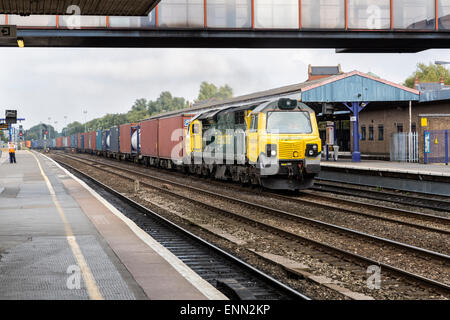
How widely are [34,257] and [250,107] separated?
12439 mm

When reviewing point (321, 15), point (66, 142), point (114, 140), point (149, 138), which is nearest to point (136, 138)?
point (149, 138)

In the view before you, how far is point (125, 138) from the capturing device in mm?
46375

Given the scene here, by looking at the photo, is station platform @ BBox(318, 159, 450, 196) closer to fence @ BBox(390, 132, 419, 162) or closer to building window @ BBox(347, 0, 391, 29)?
fence @ BBox(390, 132, 419, 162)

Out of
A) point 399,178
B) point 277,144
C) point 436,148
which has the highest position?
point 277,144

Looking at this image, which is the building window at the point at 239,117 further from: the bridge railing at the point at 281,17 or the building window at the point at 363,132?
the building window at the point at 363,132

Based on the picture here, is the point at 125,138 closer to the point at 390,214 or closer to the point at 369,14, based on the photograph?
the point at 369,14

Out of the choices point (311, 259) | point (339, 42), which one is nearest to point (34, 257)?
point (311, 259)

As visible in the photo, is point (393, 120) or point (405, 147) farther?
point (393, 120)

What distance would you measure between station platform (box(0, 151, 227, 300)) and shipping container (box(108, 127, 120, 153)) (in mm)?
36003

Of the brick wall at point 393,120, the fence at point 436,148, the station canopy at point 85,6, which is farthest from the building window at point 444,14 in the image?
the station canopy at point 85,6

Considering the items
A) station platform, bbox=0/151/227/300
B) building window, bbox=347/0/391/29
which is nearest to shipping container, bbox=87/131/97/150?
building window, bbox=347/0/391/29

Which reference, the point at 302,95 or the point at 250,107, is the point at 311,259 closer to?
the point at 250,107

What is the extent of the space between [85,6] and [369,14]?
1307cm

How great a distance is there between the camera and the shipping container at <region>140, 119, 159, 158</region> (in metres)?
35.2
